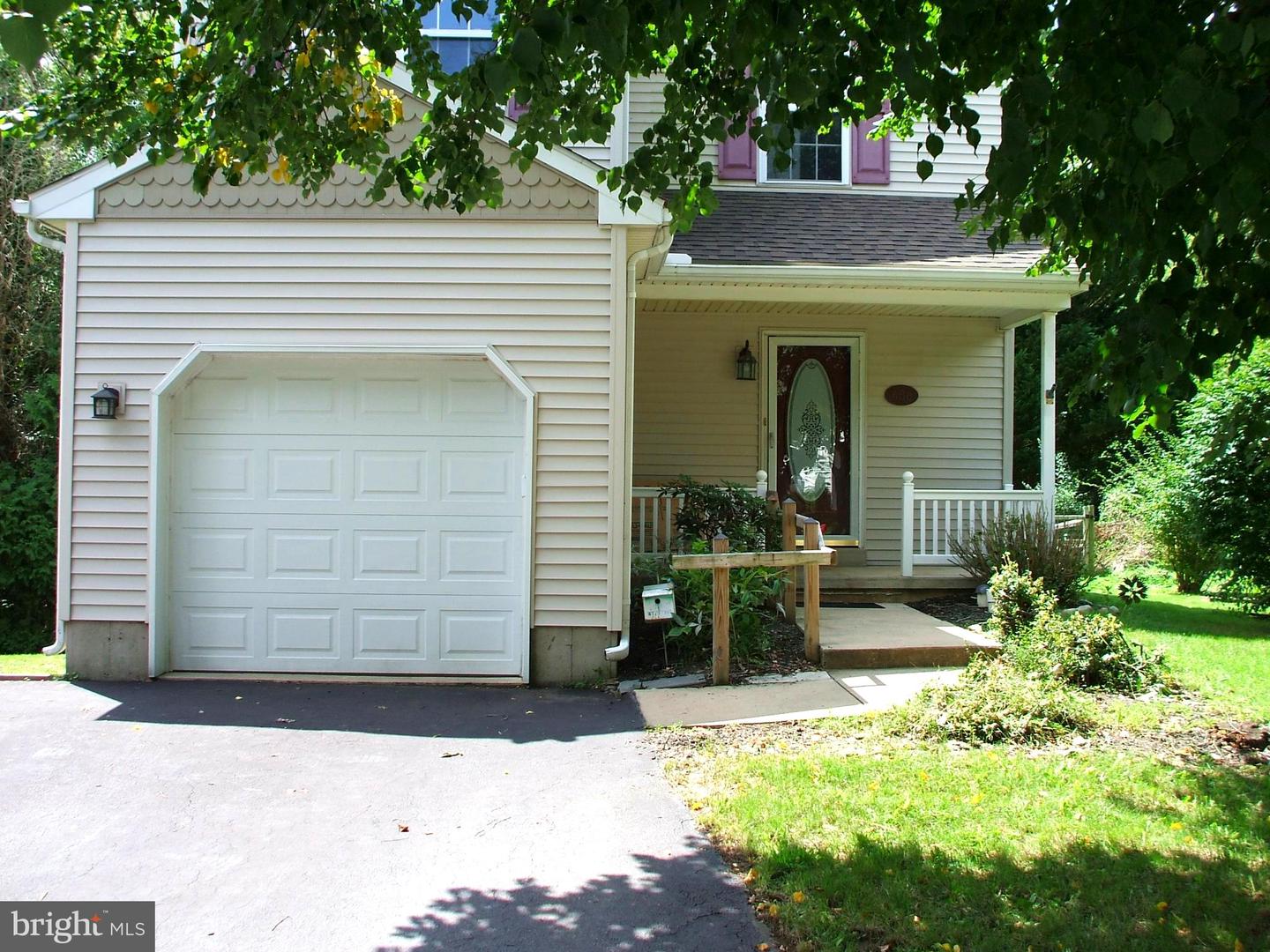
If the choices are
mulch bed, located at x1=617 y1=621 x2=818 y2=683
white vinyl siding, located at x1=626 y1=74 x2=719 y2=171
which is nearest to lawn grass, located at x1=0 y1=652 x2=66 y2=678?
mulch bed, located at x1=617 y1=621 x2=818 y2=683

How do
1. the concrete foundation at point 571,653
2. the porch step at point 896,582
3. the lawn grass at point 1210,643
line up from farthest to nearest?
the porch step at point 896,582
the concrete foundation at point 571,653
the lawn grass at point 1210,643

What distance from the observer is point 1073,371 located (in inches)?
774

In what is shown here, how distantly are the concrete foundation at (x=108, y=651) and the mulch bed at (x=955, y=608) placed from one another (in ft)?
20.8

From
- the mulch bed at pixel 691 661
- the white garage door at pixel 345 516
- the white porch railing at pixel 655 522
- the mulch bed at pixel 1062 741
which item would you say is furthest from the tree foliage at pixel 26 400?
the mulch bed at pixel 1062 741

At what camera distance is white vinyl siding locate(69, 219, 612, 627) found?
6996 millimetres

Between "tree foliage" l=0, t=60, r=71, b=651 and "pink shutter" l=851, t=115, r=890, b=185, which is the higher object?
"pink shutter" l=851, t=115, r=890, b=185

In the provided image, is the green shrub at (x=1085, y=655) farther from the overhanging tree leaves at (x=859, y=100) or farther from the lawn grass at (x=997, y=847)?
the overhanging tree leaves at (x=859, y=100)

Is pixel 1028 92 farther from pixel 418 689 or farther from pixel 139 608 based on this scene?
pixel 139 608

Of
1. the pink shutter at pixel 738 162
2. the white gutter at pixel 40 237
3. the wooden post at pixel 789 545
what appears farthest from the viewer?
the pink shutter at pixel 738 162

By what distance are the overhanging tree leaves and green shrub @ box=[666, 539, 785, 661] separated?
344 centimetres

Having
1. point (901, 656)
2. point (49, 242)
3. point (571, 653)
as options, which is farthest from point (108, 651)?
point (901, 656)

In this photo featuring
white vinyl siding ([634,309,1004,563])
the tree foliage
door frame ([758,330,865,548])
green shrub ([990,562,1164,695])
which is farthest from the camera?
the tree foliage

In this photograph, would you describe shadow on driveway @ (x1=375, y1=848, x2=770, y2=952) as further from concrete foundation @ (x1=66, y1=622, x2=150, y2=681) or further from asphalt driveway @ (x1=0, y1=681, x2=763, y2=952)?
concrete foundation @ (x1=66, y1=622, x2=150, y2=681)

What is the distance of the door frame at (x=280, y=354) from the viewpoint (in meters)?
6.98
